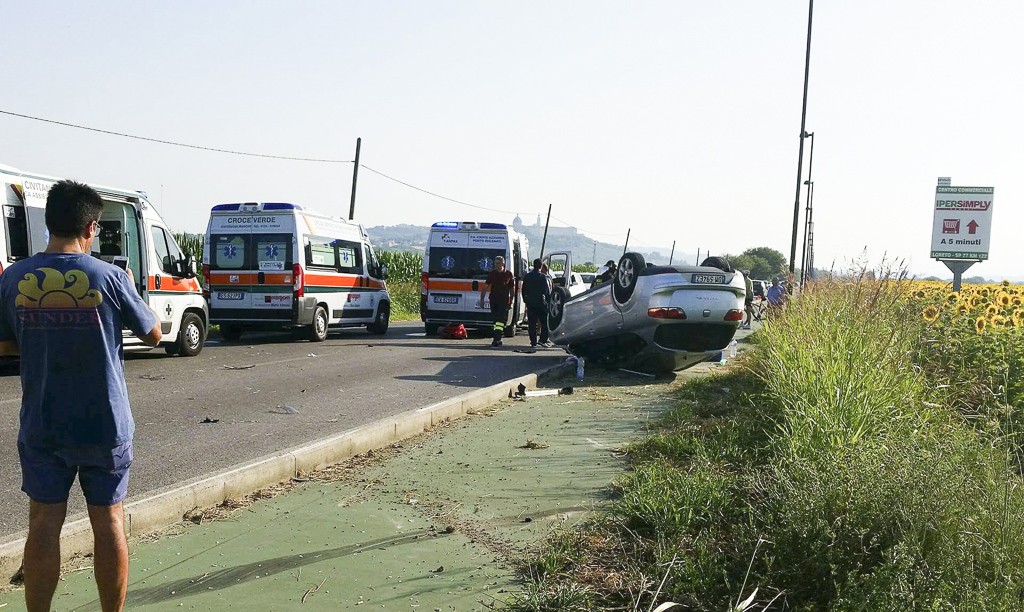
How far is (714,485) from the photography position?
→ 501cm

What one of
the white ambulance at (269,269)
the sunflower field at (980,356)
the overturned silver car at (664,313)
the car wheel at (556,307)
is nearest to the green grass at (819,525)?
the sunflower field at (980,356)

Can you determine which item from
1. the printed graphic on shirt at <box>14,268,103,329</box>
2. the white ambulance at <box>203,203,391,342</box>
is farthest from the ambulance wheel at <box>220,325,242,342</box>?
the printed graphic on shirt at <box>14,268,103,329</box>

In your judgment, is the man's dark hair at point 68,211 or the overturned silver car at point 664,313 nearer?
the man's dark hair at point 68,211

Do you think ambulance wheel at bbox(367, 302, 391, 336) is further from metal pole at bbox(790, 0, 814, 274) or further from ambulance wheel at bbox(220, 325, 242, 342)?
metal pole at bbox(790, 0, 814, 274)

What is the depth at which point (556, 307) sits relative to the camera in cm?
1526

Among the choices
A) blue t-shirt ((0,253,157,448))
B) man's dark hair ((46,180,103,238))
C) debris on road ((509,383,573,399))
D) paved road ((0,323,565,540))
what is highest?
man's dark hair ((46,180,103,238))

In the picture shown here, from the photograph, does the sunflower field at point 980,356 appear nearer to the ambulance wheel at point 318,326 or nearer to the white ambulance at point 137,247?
the white ambulance at point 137,247

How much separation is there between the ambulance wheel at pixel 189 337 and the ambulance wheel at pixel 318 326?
3.30 meters

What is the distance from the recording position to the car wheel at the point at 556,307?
48.8ft

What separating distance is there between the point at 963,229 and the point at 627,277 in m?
15.5

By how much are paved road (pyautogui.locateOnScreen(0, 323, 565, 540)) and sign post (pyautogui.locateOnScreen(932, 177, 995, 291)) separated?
498 inches

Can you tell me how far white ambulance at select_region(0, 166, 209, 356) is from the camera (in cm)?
1152

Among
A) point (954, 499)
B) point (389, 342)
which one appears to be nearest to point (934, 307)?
point (954, 499)

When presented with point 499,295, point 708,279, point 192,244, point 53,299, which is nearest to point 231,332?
point 499,295
